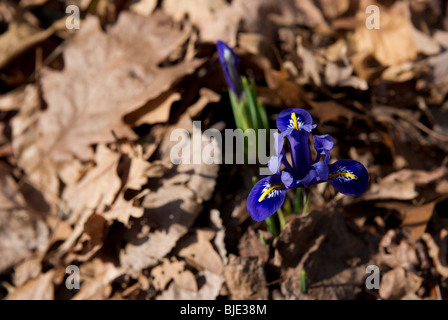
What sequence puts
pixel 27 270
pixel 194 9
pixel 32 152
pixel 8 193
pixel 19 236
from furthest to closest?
1. pixel 194 9
2. pixel 32 152
3. pixel 8 193
4. pixel 19 236
5. pixel 27 270

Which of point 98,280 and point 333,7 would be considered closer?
point 98,280

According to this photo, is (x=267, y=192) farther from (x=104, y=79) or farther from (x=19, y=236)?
(x=19, y=236)

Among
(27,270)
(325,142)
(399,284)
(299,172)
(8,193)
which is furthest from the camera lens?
(8,193)

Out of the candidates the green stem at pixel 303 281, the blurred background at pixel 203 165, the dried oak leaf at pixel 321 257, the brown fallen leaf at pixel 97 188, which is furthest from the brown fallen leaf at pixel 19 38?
the green stem at pixel 303 281

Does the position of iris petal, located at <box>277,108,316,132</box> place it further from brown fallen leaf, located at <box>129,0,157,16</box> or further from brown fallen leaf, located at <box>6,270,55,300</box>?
brown fallen leaf, located at <box>129,0,157,16</box>

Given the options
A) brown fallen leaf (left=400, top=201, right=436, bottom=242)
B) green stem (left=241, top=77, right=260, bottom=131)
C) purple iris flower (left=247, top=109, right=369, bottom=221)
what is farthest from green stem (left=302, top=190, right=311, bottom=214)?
brown fallen leaf (left=400, top=201, right=436, bottom=242)

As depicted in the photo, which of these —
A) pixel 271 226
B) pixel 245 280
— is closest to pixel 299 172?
pixel 271 226

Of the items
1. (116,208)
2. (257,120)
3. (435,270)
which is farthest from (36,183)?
(435,270)

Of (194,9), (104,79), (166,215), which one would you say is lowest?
(166,215)
